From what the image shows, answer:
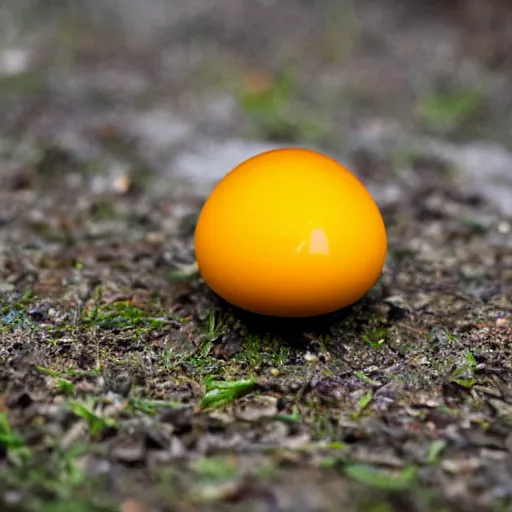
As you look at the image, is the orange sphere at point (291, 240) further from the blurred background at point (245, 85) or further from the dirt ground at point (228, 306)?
the blurred background at point (245, 85)

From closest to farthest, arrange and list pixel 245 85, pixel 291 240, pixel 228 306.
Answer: pixel 291 240 < pixel 228 306 < pixel 245 85

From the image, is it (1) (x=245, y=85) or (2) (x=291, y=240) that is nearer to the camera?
Result: (2) (x=291, y=240)

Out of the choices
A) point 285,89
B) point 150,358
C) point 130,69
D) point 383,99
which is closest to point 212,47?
point 130,69

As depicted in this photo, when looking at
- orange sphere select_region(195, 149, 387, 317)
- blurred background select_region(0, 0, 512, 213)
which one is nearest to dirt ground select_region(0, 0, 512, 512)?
blurred background select_region(0, 0, 512, 213)

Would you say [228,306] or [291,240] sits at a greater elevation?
[291,240]

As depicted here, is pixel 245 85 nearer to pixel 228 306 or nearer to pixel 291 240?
pixel 228 306

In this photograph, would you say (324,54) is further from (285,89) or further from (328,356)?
(328,356)

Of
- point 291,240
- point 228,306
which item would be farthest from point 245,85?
point 291,240
